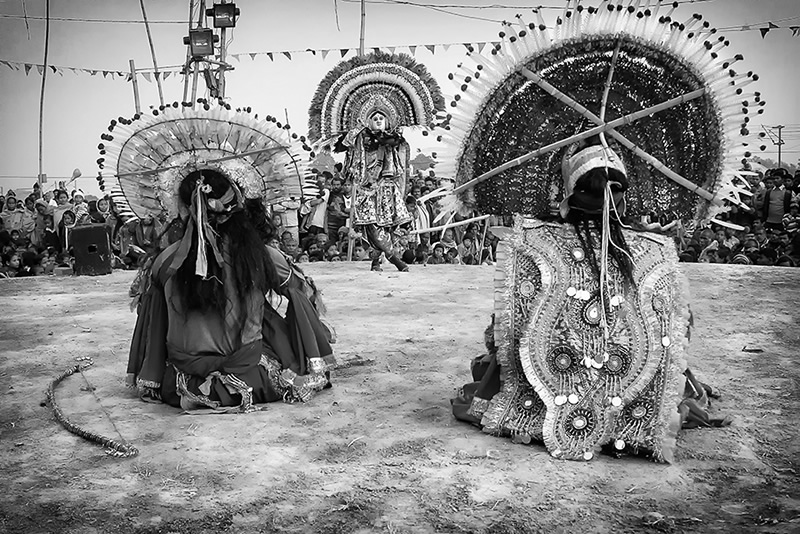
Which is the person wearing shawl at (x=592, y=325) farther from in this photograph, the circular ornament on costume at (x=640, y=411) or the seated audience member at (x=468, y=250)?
the seated audience member at (x=468, y=250)

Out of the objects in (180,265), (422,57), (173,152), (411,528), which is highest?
(422,57)

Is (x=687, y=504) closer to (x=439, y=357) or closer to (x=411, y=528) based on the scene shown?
(x=411, y=528)

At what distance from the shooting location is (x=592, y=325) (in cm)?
325

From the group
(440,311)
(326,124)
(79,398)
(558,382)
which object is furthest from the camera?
(326,124)

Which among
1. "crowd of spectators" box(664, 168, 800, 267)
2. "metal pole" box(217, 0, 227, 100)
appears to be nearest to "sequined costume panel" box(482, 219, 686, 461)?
"crowd of spectators" box(664, 168, 800, 267)

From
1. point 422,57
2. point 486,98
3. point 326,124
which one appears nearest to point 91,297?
point 326,124

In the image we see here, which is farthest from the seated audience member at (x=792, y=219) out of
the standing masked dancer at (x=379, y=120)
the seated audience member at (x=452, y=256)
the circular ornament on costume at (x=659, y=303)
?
the circular ornament on costume at (x=659, y=303)

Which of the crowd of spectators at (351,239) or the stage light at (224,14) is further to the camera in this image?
the stage light at (224,14)

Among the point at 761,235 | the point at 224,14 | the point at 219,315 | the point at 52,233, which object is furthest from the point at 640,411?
the point at 52,233

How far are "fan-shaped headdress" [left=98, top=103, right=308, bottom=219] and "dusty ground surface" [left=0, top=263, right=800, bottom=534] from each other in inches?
42.8

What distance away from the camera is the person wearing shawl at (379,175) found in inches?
343

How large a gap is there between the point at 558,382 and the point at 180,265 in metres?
1.84

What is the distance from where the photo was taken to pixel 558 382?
3258 millimetres

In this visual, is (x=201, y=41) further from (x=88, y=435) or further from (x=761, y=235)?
(x=88, y=435)
